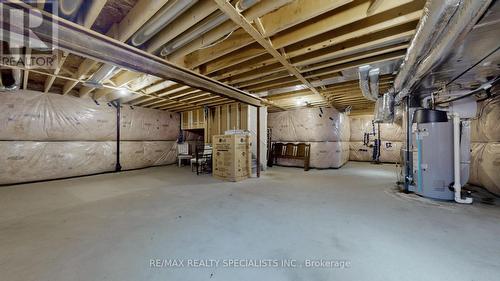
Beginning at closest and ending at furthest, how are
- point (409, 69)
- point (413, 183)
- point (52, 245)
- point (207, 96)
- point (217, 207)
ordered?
1. point (52, 245)
2. point (409, 69)
3. point (217, 207)
4. point (413, 183)
5. point (207, 96)

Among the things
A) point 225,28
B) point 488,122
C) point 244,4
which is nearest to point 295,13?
point 244,4

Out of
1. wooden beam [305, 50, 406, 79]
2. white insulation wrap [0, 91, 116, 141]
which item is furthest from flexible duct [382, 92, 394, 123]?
white insulation wrap [0, 91, 116, 141]

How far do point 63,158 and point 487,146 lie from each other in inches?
375

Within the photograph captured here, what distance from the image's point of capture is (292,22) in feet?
6.20

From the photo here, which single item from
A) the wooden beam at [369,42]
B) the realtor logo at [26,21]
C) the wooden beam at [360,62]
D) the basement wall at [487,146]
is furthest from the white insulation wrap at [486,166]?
the realtor logo at [26,21]

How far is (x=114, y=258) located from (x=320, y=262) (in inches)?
66.9

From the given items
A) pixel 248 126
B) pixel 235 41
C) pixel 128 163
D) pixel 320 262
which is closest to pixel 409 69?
pixel 235 41

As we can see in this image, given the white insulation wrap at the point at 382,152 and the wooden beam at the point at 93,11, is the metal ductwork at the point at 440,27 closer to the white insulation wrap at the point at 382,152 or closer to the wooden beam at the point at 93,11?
the wooden beam at the point at 93,11

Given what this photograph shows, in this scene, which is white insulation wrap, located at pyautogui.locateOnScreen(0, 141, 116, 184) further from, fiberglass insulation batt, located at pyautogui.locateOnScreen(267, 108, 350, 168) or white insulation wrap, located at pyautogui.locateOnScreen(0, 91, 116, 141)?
fiberglass insulation batt, located at pyautogui.locateOnScreen(267, 108, 350, 168)

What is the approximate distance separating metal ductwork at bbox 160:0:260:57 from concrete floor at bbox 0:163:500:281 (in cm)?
214

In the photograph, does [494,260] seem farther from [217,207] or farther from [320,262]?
[217,207]

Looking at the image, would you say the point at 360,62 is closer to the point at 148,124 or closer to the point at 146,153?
the point at 148,124

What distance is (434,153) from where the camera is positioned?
311 cm

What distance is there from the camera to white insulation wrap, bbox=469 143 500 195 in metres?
3.31
